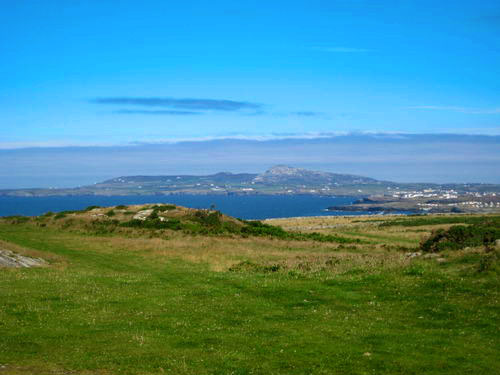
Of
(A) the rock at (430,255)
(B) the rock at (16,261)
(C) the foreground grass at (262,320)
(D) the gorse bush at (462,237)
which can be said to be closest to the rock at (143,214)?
(B) the rock at (16,261)

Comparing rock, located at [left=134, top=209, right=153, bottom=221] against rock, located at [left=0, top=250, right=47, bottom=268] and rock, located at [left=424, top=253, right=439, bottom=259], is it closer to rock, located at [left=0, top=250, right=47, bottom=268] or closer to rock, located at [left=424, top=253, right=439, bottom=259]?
rock, located at [left=0, top=250, right=47, bottom=268]

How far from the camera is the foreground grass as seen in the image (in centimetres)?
1415

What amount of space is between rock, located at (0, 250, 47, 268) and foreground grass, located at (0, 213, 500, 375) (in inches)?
56.0

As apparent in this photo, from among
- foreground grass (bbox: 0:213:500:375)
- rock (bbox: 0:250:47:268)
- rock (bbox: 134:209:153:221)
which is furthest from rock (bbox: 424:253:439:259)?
rock (bbox: 134:209:153:221)

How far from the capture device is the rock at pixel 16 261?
31.2m

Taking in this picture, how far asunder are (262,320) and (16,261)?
2016 cm

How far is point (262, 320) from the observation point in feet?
61.4

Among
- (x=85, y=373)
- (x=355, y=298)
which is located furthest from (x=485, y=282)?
(x=85, y=373)

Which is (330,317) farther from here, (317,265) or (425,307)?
(317,265)

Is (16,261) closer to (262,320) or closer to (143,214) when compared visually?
(262,320)

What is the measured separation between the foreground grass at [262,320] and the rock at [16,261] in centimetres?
142

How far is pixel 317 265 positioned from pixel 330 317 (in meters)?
12.4

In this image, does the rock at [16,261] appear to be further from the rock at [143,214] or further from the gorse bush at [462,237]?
the rock at [143,214]

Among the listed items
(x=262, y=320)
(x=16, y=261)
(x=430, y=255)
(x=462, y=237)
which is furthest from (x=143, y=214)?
(x=262, y=320)
